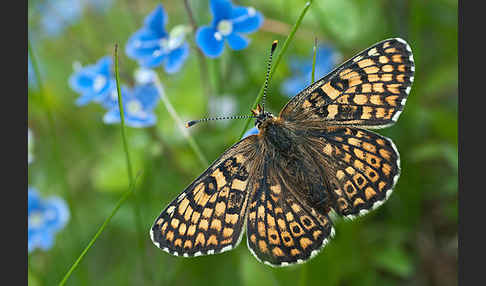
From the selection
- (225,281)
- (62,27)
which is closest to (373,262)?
(225,281)

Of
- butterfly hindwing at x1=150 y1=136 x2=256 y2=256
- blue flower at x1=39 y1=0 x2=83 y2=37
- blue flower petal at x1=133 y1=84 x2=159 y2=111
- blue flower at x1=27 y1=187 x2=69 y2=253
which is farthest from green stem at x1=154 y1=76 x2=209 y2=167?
blue flower at x1=39 y1=0 x2=83 y2=37

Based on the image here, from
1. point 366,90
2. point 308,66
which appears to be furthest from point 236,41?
point 308,66

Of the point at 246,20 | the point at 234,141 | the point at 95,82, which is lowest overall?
the point at 234,141

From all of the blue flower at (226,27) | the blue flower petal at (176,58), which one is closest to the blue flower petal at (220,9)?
the blue flower at (226,27)

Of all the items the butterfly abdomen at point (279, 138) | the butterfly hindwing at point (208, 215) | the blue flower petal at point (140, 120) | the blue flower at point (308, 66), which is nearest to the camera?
the butterfly hindwing at point (208, 215)

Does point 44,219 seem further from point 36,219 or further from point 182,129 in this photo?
point 182,129

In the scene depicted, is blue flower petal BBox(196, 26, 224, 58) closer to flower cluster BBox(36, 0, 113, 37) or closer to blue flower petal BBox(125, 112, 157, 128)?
blue flower petal BBox(125, 112, 157, 128)

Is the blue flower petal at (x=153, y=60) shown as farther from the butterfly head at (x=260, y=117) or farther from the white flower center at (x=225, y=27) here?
the butterfly head at (x=260, y=117)
